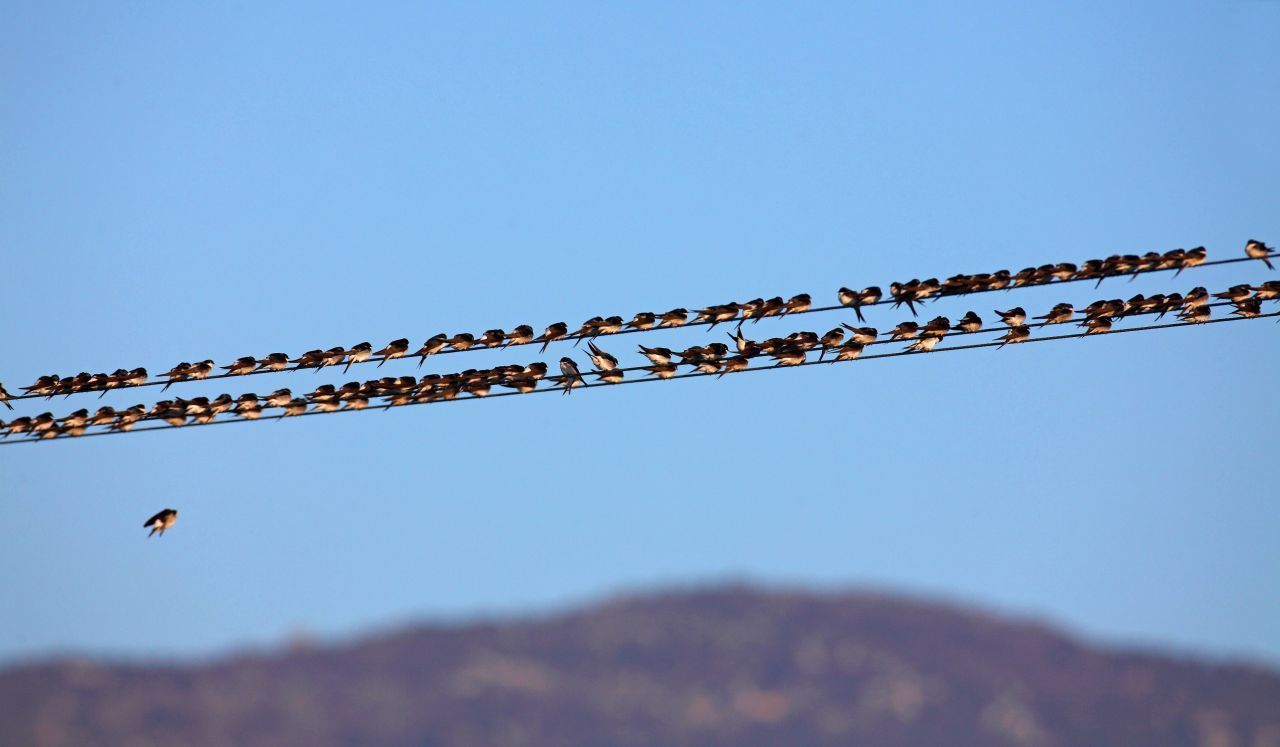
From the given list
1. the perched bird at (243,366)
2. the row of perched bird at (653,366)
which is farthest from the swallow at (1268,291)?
the perched bird at (243,366)

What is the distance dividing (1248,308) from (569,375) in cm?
1031

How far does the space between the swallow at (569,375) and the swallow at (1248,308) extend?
388 inches

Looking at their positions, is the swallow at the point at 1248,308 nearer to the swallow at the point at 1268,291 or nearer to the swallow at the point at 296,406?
the swallow at the point at 1268,291

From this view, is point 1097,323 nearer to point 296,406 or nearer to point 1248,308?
point 1248,308

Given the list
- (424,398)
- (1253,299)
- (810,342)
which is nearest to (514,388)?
(424,398)

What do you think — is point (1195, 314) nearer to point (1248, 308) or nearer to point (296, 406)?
point (1248, 308)

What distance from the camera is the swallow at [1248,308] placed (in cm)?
3806

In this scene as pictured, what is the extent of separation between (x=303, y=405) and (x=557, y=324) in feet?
15.8

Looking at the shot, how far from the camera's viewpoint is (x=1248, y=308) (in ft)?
126

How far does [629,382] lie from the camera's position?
1513 inches

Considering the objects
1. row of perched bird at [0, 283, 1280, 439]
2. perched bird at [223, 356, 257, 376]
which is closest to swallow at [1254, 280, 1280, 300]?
row of perched bird at [0, 283, 1280, 439]

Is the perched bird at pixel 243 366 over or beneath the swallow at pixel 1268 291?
over

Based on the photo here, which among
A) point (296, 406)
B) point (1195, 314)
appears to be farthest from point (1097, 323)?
point (296, 406)

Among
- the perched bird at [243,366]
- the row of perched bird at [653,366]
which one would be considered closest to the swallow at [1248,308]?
the row of perched bird at [653,366]
